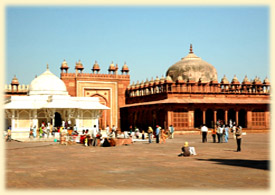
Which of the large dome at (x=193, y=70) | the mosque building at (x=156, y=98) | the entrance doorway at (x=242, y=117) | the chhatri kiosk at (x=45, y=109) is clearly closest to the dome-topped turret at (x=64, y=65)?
the mosque building at (x=156, y=98)

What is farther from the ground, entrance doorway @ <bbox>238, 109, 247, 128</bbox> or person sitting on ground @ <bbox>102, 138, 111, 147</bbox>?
entrance doorway @ <bbox>238, 109, 247, 128</bbox>

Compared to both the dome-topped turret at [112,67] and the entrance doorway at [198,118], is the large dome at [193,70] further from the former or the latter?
the dome-topped turret at [112,67]

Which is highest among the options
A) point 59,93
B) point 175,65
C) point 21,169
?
point 175,65

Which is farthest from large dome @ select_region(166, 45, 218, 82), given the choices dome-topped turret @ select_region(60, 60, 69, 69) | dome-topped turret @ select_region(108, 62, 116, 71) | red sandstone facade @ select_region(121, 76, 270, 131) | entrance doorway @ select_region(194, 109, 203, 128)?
dome-topped turret @ select_region(60, 60, 69, 69)

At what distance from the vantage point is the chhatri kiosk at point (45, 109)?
32.2 metres

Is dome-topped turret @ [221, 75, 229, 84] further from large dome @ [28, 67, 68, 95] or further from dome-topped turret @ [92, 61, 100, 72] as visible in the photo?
large dome @ [28, 67, 68, 95]

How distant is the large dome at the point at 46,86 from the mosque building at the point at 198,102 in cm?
855

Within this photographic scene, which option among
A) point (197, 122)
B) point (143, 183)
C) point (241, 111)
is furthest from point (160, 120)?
point (143, 183)

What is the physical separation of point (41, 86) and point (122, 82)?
485 inches

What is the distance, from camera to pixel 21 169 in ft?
34.6

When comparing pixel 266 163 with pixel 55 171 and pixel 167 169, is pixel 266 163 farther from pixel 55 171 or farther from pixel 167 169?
pixel 55 171

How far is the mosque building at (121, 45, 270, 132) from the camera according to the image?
1427 inches

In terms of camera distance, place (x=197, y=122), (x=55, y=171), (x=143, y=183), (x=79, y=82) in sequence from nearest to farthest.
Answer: (x=143, y=183), (x=55, y=171), (x=197, y=122), (x=79, y=82)

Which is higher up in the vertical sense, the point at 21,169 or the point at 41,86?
the point at 41,86
